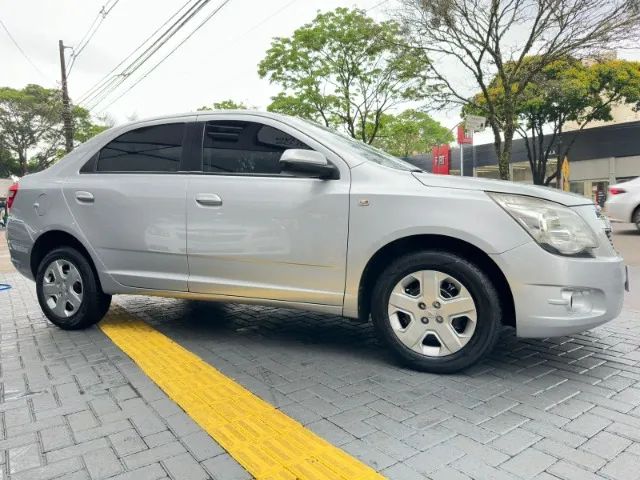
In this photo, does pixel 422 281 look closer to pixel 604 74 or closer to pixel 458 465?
pixel 458 465

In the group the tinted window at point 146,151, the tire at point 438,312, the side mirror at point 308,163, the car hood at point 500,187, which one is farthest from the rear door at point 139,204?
the car hood at point 500,187

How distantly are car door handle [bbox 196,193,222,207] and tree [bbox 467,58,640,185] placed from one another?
1442 cm

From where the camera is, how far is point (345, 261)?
303 centimetres

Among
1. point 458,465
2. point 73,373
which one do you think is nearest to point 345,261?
point 458,465

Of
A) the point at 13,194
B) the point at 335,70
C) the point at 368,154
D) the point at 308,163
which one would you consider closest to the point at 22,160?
the point at 335,70

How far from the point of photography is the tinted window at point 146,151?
367 centimetres

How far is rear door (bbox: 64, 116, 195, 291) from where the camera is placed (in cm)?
355

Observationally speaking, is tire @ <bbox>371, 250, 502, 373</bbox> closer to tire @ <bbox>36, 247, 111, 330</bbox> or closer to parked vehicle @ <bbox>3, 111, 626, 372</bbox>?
parked vehicle @ <bbox>3, 111, 626, 372</bbox>


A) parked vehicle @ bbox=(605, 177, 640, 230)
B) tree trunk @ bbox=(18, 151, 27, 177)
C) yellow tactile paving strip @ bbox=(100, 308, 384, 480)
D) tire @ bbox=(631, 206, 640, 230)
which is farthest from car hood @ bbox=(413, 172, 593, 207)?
tree trunk @ bbox=(18, 151, 27, 177)

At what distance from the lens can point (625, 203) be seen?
11.2m

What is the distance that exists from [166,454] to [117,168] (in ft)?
8.33

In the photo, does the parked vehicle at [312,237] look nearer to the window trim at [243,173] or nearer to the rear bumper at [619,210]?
the window trim at [243,173]

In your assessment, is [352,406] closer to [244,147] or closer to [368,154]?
[368,154]

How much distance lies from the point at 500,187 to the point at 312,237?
116cm
